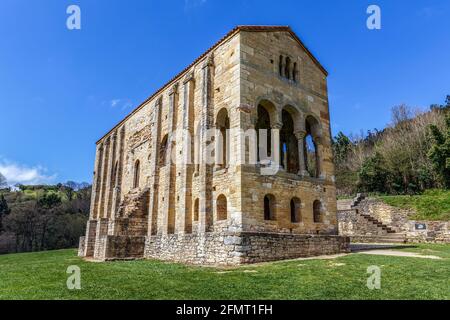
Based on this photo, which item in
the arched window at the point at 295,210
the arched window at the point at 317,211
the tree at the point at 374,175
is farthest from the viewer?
the tree at the point at 374,175

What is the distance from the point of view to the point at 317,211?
52.9 feet

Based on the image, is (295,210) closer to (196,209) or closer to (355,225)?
(196,209)

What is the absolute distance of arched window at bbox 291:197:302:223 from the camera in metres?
15.0

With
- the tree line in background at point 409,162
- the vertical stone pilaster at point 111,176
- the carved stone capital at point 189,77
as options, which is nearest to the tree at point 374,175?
the tree line in background at point 409,162

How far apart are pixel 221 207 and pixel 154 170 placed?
6.61 m

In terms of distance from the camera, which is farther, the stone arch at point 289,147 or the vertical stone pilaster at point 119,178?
the vertical stone pilaster at point 119,178

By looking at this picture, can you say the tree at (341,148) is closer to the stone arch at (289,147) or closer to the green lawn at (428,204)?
the green lawn at (428,204)

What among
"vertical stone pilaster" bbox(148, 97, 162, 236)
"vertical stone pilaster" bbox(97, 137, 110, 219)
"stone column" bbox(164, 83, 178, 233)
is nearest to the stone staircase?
"stone column" bbox(164, 83, 178, 233)

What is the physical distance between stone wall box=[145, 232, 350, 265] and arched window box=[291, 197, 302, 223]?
1.05 m

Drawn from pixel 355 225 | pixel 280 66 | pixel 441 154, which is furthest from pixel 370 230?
pixel 280 66

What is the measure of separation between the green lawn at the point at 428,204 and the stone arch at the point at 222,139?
53.3 feet

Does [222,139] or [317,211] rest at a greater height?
[222,139]

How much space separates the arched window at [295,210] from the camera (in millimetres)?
15023

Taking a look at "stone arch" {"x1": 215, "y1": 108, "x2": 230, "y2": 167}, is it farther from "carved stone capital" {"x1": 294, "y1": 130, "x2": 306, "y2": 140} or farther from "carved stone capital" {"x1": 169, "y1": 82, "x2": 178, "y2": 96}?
"carved stone capital" {"x1": 169, "y1": 82, "x2": 178, "y2": 96}
